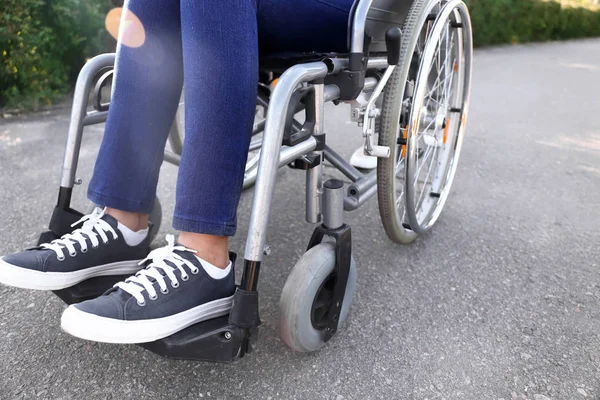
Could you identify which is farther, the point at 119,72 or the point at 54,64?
the point at 54,64

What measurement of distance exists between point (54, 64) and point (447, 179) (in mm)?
2461

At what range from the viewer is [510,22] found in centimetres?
703

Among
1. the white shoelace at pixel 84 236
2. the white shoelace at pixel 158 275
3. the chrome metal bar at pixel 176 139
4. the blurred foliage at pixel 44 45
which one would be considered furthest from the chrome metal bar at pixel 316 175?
the blurred foliage at pixel 44 45

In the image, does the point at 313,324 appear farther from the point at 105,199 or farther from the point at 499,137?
the point at 499,137

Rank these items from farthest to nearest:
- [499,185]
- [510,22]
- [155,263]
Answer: [510,22]
[499,185]
[155,263]

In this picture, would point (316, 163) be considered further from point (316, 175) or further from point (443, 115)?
point (443, 115)

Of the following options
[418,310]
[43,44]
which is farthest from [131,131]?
[43,44]

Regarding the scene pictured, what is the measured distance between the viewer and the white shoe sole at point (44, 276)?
0.88 meters

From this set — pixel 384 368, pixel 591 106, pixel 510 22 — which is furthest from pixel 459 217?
pixel 510 22

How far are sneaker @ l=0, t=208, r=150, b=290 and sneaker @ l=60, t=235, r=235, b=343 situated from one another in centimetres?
13

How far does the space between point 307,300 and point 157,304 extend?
0.86ft

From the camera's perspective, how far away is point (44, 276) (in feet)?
2.95

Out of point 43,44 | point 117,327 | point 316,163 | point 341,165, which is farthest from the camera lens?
point 43,44

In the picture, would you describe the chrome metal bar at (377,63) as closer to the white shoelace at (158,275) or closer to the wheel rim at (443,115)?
the wheel rim at (443,115)
